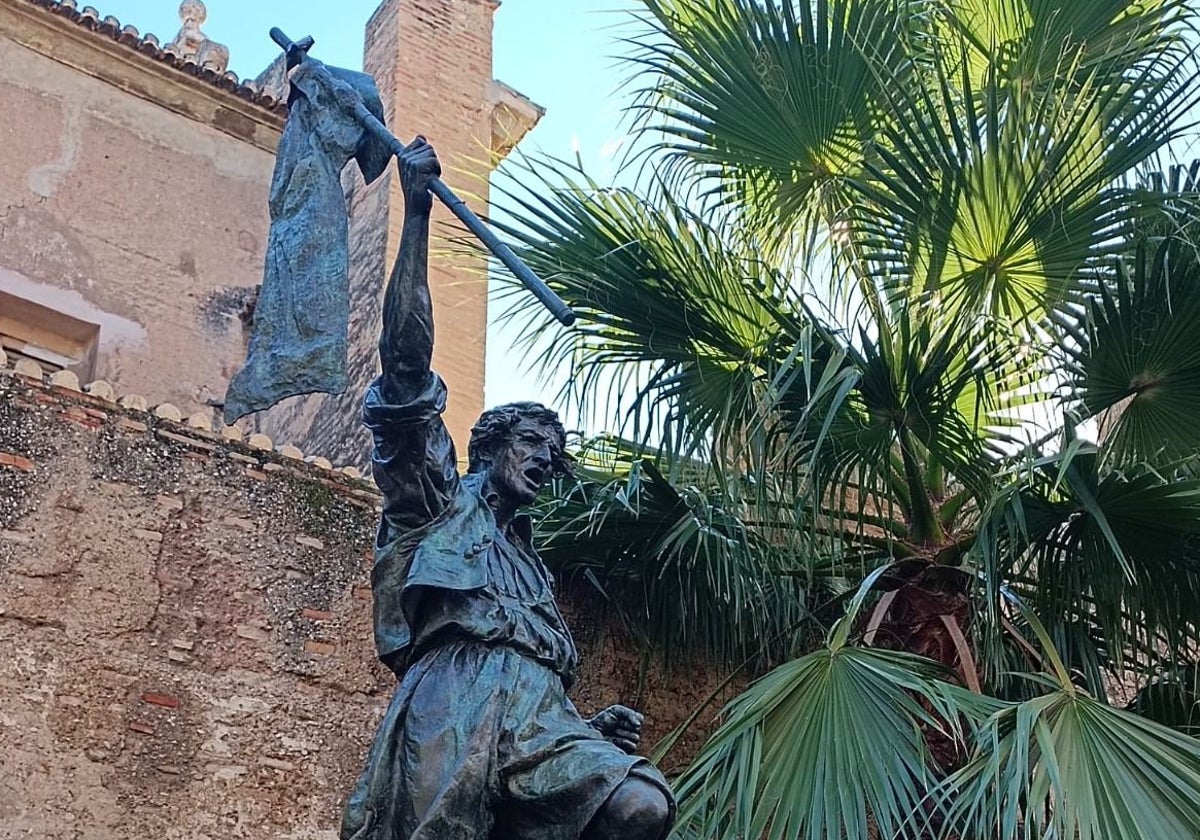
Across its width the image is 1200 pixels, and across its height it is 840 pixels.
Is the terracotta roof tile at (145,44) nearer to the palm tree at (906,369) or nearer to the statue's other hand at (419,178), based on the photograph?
the palm tree at (906,369)

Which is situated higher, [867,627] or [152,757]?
[867,627]

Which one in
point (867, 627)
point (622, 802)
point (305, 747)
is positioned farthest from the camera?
point (305, 747)

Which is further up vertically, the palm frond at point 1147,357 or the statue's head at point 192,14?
the statue's head at point 192,14

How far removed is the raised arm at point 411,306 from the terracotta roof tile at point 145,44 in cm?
888

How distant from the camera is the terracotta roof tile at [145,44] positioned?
11836 mm

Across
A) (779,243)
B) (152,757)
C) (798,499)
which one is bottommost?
(152,757)

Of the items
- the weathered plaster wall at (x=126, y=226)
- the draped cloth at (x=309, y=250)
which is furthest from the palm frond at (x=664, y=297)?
the weathered plaster wall at (x=126, y=226)

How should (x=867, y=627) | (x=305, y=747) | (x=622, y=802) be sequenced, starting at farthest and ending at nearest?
(x=305, y=747)
(x=867, y=627)
(x=622, y=802)

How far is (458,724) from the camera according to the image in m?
3.27

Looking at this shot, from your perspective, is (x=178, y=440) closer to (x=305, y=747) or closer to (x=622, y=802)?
(x=305, y=747)

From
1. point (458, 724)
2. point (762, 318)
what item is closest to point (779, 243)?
point (762, 318)

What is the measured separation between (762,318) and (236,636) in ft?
7.60

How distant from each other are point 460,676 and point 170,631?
350 centimetres

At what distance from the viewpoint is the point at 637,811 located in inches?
121
